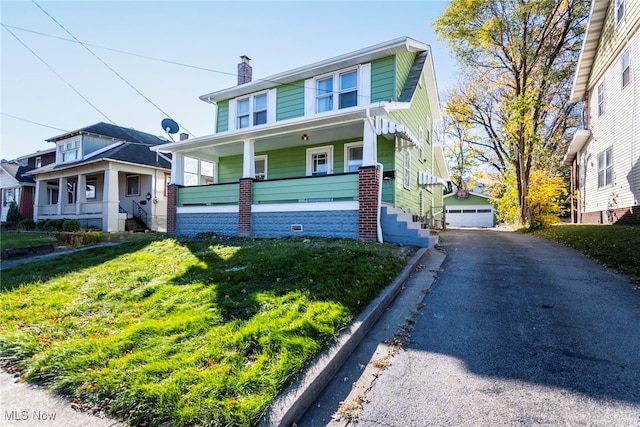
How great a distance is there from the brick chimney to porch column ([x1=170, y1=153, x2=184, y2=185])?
4.29m

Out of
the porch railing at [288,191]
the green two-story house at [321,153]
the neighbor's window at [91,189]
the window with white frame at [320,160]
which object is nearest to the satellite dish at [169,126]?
the green two-story house at [321,153]

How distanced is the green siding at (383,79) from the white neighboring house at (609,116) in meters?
7.84

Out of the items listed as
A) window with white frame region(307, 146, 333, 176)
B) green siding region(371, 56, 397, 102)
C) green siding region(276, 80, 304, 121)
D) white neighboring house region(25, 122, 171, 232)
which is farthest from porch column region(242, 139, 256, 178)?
white neighboring house region(25, 122, 171, 232)

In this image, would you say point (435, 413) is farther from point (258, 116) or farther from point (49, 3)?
point (49, 3)

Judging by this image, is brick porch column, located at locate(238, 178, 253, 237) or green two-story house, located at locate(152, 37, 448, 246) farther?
brick porch column, located at locate(238, 178, 253, 237)

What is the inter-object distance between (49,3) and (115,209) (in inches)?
365

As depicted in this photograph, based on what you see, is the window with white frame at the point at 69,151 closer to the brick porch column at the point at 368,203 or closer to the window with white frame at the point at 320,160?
the window with white frame at the point at 320,160

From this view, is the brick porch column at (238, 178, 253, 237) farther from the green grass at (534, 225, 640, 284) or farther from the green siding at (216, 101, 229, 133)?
the green grass at (534, 225, 640, 284)

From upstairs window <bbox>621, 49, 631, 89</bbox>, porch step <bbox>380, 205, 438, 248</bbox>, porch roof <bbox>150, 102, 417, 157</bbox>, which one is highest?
upstairs window <bbox>621, 49, 631, 89</bbox>

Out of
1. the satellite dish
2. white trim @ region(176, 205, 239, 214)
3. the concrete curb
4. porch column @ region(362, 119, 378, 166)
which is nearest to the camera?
the concrete curb

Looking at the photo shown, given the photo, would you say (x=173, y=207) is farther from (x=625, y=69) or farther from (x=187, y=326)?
(x=625, y=69)

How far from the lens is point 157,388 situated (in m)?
2.50

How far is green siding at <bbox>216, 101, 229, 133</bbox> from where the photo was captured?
14.3 meters

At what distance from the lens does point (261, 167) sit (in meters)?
13.3
